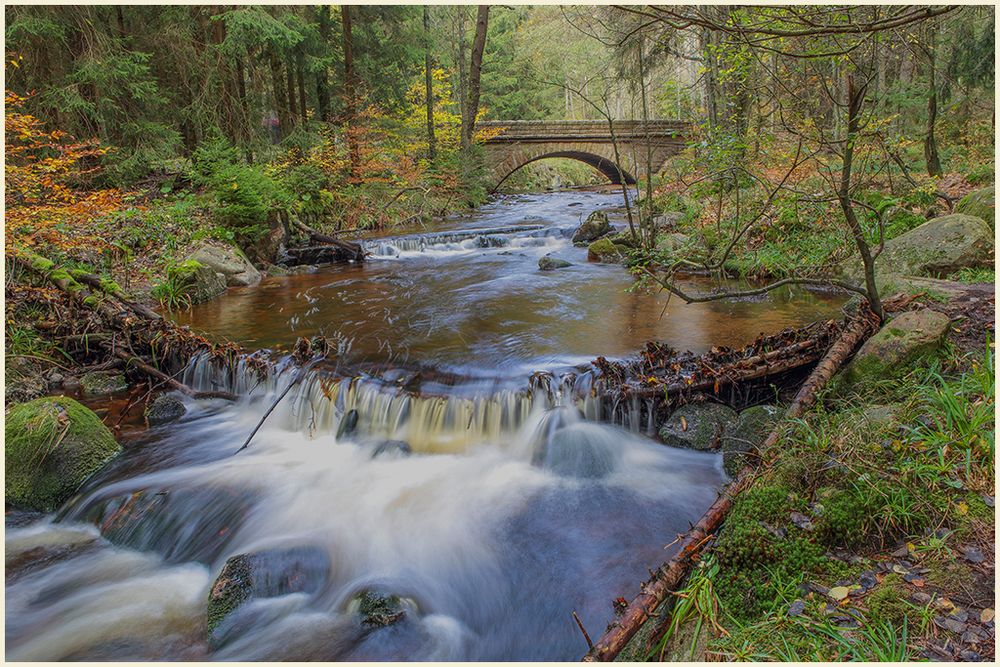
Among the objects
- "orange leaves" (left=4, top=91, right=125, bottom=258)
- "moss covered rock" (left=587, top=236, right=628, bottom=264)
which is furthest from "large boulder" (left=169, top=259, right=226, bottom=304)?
"moss covered rock" (left=587, top=236, right=628, bottom=264)

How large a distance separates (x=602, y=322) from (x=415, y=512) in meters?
3.80

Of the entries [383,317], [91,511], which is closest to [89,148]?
[383,317]

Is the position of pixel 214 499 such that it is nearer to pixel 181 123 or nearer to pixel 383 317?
pixel 383 317

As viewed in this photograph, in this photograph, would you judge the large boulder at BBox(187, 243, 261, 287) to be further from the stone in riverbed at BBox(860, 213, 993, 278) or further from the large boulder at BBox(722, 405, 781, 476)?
the stone in riverbed at BBox(860, 213, 993, 278)

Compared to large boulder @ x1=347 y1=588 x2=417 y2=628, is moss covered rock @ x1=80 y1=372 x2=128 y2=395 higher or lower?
higher

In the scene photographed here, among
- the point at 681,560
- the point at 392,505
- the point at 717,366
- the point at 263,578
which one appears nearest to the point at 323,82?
the point at 392,505

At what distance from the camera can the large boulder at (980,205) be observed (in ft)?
23.5

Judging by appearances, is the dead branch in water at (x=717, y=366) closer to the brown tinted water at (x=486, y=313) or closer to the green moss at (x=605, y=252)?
the brown tinted water at (x=486, y=313)

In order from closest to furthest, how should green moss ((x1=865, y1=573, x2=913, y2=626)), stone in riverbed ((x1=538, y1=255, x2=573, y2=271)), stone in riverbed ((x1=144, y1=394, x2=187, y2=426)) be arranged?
green moss ((x1=865, y1=573, x2=913, y2=626))
stone in riverbed ((x1=144, y1=394, x2=187, y2=426))
stone in riverbed ((x1=538, y1=255, x2=573, y2=271))

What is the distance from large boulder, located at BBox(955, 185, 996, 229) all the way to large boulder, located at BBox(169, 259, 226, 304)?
1087cm

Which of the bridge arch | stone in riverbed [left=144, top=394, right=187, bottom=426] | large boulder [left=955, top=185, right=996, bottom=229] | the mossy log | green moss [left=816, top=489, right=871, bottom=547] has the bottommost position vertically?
green moss [left=816, top=489, right=871, bottom=547]

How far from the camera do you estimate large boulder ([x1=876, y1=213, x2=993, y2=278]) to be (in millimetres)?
6195

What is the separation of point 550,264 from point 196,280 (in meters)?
6.20

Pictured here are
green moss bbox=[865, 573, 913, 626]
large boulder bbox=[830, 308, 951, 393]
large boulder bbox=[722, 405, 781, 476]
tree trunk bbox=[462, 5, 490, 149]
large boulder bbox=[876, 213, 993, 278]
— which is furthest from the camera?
tree trunk bbox=[462, 5, 490, 149]
